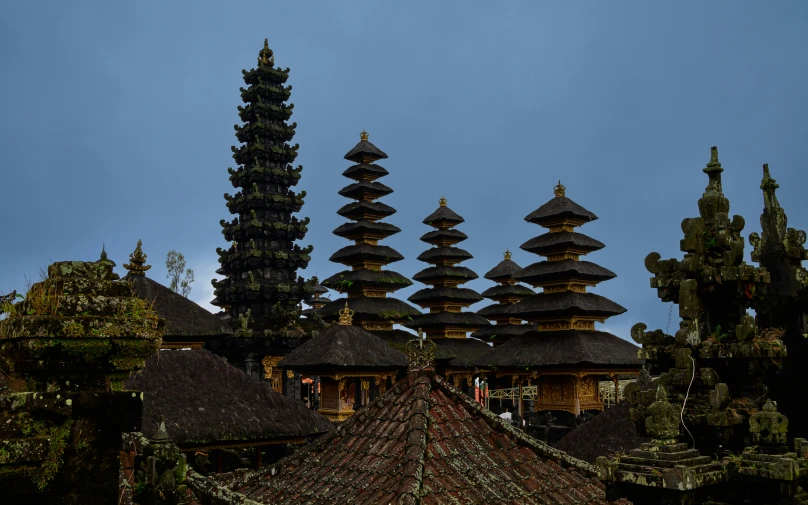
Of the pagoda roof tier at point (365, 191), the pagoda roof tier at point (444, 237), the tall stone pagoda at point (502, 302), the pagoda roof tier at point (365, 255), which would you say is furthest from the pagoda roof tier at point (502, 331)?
the pagoda roof tier at point (365, 191)

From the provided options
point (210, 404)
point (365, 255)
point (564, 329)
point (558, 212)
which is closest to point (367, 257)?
point (365, 255)

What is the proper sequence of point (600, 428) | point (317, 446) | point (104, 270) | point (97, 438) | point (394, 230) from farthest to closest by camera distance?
point (394, 230), point (600, 428), point (317, 446), point (104, 270), point (97, 438)

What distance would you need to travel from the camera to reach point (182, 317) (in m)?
25.9

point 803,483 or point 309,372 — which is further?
point 309,372

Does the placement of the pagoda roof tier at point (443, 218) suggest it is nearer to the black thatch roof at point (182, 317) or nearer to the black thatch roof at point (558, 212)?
the black thatch roof at point (558, 212)

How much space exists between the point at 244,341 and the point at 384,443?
85.6 ft

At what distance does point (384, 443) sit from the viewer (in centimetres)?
761

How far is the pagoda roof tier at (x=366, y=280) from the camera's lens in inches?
1516

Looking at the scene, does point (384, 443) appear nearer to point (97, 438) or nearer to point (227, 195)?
point (97, 438)

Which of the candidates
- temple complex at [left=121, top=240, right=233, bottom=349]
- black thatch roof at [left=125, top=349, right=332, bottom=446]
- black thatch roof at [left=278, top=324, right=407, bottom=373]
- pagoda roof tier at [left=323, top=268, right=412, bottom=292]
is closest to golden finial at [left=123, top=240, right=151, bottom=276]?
temple complex at [left=121, top=240, right=233, bottom=349]

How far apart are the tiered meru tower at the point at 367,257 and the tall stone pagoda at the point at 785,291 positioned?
29.9m

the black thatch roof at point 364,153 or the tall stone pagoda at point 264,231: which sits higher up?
the black thatch roof at point 364,153

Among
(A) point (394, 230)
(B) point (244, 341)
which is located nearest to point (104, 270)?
(B) point (244, 341)

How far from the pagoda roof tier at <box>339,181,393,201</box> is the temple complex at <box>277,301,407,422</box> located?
42.0ft
